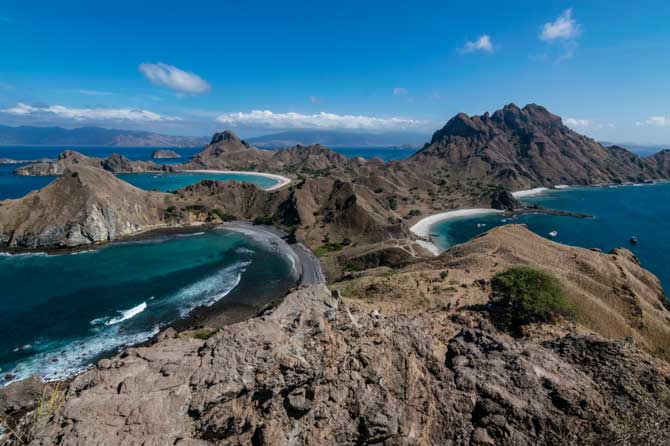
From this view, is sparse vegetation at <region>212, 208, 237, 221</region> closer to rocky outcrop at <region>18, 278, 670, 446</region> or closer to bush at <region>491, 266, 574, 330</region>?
bush at <region>491, 266, 574, 330</region>

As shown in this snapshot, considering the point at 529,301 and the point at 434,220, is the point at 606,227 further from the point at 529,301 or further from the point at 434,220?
the point at 529,301

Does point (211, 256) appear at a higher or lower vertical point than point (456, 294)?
lower

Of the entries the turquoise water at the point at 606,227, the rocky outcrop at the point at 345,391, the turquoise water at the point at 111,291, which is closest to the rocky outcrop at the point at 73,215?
the turquoise water at the point at 111,291

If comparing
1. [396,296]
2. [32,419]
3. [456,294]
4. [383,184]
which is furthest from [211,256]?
[383,184]

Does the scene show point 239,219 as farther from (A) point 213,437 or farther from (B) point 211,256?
(A) point 213,437

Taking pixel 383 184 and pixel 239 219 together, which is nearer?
pixel 239 219

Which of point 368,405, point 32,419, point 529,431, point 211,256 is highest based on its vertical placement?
point 32,419

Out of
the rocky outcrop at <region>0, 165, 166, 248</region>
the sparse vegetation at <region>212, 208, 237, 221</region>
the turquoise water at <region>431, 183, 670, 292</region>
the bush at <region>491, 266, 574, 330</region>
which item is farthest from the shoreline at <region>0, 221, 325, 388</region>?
the turquoise water at <region>431, 183, 670, 292</region>
